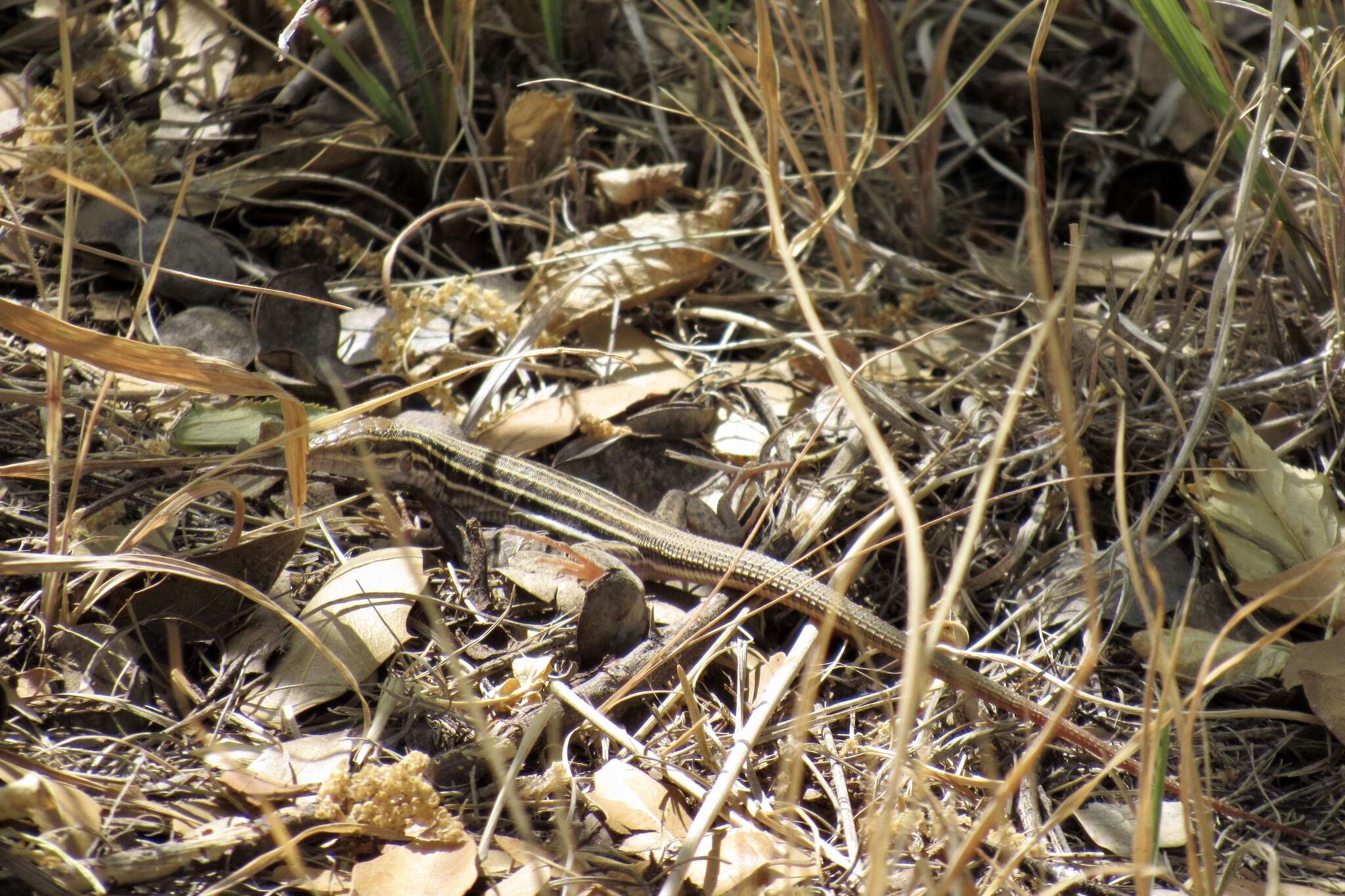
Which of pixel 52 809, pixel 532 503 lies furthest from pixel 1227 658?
pixel 52 809

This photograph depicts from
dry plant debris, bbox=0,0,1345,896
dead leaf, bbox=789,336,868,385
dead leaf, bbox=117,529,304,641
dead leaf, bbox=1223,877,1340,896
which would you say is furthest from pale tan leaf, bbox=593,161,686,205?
dead leaf, bbox=1223,877,1340,896

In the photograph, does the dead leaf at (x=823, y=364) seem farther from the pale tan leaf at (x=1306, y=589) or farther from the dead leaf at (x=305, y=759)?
the dead leaf at (x=305, y=759)

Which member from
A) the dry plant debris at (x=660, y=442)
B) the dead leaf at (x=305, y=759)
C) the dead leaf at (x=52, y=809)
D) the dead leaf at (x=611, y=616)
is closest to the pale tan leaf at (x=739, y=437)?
the dry plant debris at (x=660, y=442)

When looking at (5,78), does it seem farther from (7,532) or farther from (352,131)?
(7,532)

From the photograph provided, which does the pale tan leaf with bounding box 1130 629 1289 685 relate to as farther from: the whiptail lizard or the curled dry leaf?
the curled dry leaf

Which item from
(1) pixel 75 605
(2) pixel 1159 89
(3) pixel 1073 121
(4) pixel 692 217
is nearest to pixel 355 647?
(1) pixel 75 605

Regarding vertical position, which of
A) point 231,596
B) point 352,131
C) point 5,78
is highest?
point 5,78
